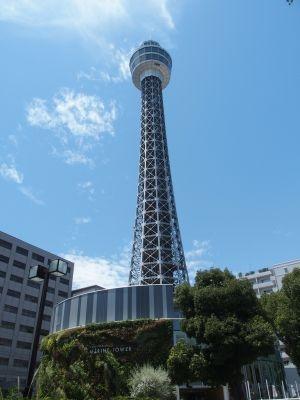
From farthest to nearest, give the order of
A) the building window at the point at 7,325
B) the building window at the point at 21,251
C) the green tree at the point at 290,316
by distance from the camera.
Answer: the building window at the point at 21,251
the building window at the point at 7,325
the green tree at the point at 290,316

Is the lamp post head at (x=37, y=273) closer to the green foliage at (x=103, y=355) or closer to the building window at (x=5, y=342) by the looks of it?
the green foliage at (x=103, y=355)

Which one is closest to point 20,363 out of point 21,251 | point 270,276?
point 21,251

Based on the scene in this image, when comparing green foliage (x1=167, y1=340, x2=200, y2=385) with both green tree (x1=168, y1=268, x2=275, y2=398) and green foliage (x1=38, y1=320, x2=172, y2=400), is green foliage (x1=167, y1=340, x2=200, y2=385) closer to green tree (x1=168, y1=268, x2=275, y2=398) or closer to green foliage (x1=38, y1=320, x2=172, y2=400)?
green tree (x1=168, y1=268, x2=275, y2=398)

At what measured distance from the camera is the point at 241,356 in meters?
29.8

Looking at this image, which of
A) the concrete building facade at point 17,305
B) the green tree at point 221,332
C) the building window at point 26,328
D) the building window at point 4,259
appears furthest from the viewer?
the building window at point 4,259

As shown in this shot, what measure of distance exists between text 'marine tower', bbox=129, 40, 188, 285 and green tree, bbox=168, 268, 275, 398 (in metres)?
35.1

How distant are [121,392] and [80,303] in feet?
40.3

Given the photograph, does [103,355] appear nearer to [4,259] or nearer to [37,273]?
[37,273]

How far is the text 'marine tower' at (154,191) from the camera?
233 feet

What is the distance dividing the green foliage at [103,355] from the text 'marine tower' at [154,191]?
27729 millimetres

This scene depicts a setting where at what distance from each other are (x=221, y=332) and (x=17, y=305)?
52.5 meters

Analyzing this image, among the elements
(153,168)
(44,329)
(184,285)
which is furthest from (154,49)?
(184,285)

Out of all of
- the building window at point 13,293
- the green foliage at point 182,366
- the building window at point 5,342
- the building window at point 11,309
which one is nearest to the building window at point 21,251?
the building window at point 13,293

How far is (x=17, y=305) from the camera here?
236 feet
